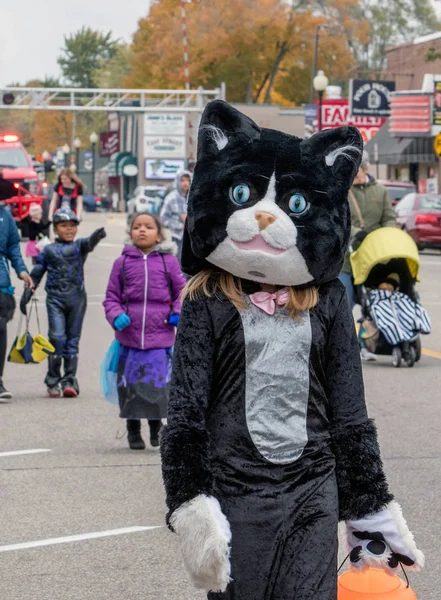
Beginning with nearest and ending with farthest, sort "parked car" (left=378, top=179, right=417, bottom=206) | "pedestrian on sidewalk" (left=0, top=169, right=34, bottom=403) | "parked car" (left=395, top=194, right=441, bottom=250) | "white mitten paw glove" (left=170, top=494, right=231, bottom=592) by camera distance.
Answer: "white mitten paw glove" (left=170, top=494, right=231, bottom=592)
"pedestrian on sidewalk" (left=0, top=169, right=34, bottom=403)
"parked car" (left=395, top=194, right=441, bottom=250)
"parked car" (left=378, top=179, right=417, bottom=206)

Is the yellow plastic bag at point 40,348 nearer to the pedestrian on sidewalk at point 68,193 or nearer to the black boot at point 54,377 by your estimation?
the black boot at point 54,377

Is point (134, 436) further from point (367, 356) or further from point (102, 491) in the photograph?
point (367, 356)

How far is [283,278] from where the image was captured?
3.68 meters

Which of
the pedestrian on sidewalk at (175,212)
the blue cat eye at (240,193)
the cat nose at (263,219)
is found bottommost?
the pedestrian on sidewalk at (175,212)

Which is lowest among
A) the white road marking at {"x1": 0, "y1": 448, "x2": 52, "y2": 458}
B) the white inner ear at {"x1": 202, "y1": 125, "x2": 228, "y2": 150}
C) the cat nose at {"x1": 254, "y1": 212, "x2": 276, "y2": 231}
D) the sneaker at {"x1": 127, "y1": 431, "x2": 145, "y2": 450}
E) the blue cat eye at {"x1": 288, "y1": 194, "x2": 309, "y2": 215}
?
the white road marking at {"x1": 0, "y1": 448, "x2": 52, "y2": 458}

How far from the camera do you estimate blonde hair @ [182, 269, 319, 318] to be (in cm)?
367

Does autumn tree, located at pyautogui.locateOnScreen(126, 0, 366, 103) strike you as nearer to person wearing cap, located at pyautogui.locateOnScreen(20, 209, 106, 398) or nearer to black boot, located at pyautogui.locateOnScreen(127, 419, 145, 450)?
person wearing cap, located at pyautogui.locateOnScreen(20, 209, 106, 398)

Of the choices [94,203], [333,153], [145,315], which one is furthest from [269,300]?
[94,203]

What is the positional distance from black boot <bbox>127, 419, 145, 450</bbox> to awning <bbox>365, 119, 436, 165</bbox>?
45.5 meters

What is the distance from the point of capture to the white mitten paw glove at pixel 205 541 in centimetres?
339

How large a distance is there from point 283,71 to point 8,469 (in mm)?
76558

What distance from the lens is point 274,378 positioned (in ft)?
11.9

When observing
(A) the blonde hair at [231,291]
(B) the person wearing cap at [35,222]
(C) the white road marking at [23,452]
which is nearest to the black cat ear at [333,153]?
(A) the blonde hair at [231,291]

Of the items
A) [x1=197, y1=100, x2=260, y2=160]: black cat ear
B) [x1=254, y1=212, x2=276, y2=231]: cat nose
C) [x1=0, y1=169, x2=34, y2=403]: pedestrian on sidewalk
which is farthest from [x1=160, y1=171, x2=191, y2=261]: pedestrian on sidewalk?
[x1=254, y1=212, x2=276, y2=231]: cat nose
